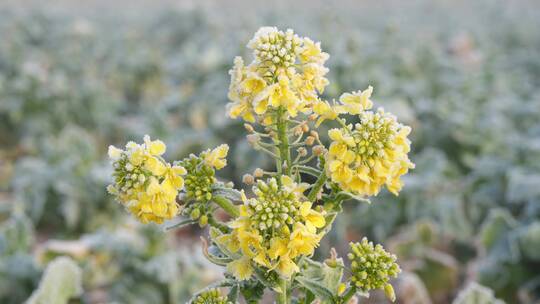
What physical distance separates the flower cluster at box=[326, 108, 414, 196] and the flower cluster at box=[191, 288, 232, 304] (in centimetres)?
43

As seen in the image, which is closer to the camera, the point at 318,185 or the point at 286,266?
the point at 286,266

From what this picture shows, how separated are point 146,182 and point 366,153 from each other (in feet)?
1.68

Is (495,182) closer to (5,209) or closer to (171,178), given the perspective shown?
(171,178)

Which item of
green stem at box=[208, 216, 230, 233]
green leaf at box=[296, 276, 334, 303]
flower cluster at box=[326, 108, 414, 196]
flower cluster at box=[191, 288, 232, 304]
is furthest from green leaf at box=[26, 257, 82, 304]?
flower cluster at box=[326, 108, 414, 196]

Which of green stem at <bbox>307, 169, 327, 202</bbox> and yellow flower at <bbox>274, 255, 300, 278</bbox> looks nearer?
yellow flower at <bbox>274, 255, 300, 278</bbox>

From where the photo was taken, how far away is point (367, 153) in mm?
1290

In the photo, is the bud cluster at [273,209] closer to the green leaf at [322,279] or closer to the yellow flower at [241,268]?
the yellow flower at [241,268]

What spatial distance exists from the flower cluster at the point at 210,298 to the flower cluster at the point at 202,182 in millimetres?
210

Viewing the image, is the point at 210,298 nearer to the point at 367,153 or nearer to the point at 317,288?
the point at 317,288

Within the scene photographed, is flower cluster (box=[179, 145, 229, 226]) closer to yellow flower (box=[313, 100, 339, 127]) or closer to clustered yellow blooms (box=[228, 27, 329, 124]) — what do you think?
clustered yellow blooms (box=[228, 27, 329, 124])

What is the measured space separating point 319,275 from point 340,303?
0.31 feet

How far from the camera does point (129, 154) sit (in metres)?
1.29

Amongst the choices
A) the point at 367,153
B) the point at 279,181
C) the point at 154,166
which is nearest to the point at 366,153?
the point at 367,153

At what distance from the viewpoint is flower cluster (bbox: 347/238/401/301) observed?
1.39 m
